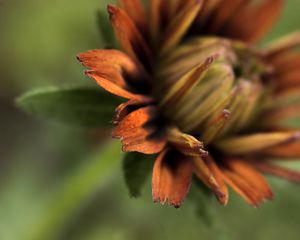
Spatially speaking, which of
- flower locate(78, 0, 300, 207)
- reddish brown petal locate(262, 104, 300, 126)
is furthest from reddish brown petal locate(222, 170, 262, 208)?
reddish brown petal locate(262, 104, 300, 126)

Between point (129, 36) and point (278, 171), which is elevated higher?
point (129, 36)

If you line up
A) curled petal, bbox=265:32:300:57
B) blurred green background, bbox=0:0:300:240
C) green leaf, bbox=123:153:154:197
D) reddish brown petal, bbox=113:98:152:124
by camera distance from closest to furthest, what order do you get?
1. reddish brown petal, bbox=113:98:152:124
2. green leaf, bbox=123:153:154:197
3. curled petal, bbox=265:32:300:57
4. blurred green background, bbox=0:0:300:240

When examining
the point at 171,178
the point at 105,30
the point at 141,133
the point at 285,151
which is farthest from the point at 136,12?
the point at 285,151

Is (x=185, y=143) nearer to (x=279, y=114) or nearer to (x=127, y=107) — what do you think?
(x=127, y=107)

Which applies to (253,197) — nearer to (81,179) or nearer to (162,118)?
(162,118)

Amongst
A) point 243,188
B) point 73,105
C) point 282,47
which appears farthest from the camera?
point 282,47

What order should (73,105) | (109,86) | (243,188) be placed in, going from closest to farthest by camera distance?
(109,86)
(243,188)
(73,105)

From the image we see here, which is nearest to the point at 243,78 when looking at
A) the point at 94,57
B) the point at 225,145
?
the point at 225,145

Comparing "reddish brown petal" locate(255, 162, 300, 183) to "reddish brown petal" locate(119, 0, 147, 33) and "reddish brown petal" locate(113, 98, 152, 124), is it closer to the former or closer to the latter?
"reddish brown petal" locate(113, 98, 152, 124)

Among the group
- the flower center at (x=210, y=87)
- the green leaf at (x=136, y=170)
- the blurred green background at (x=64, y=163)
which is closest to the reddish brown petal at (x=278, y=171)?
the flower center at (x=210, y=87)
